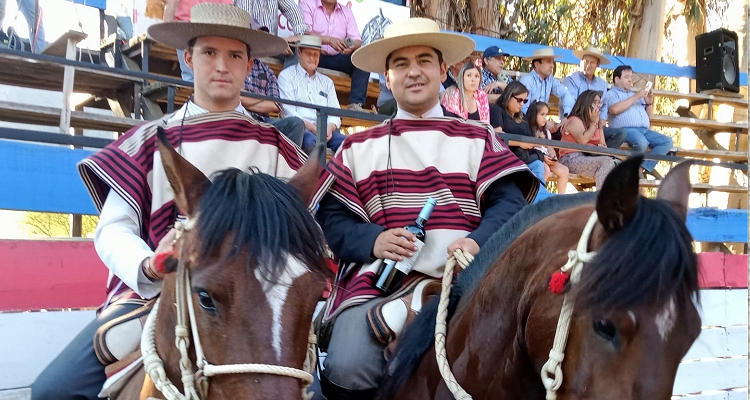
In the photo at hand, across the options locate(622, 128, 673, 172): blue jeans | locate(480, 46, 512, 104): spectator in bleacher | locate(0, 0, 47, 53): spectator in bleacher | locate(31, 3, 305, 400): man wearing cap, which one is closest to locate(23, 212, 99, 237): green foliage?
locate(0, 0, 47, 53): spectator in bleacher

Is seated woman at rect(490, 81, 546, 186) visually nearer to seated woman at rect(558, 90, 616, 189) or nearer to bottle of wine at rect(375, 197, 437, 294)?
seated woman at rect(558, 90, 616, 189)

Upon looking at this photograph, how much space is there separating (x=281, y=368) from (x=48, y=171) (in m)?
3.08

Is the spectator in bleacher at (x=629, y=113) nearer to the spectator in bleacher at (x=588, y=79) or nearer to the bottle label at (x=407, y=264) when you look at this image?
the spectator in bleacher at (x=588, y=79)

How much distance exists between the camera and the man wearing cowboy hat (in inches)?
372

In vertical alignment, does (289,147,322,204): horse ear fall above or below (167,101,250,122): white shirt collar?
below

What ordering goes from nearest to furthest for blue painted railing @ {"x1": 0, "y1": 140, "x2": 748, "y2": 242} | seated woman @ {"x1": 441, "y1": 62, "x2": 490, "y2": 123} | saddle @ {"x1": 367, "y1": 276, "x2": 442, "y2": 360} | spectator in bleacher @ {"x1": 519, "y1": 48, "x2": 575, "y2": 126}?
saddle @ {"x1": 367, "y1": 276, "x2": 442, "y2": 360} → blue painted railing @ {"x1": 0, "y1": 140, "x2": 748, "y2": 242} → seated woman @ {"x1": 441, "y1": 62, "x2": 490, "y2": 123} → spectator in bleacher @ {"x1": 519, "y1": 48, "x2": 575, "y2": 126}

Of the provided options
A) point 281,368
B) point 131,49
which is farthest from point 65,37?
point 281,368

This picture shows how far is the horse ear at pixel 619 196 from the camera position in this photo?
1529 millimetres

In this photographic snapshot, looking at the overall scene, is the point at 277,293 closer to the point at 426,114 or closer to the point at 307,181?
the point at 307,181

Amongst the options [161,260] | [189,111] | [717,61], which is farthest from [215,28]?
[717,61]

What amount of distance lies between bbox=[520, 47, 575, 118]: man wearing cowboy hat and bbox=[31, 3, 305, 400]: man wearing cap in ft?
22.9

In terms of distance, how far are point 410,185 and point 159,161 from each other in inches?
42.4

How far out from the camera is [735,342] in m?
5.63

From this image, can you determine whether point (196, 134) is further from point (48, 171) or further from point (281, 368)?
point (48, 171)
